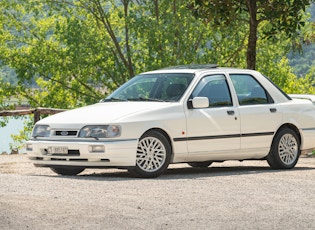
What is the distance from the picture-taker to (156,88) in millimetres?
15398

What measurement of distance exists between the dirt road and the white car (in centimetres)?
34

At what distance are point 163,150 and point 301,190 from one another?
7.61 ft

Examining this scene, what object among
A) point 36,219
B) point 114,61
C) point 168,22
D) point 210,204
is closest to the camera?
point 36,219

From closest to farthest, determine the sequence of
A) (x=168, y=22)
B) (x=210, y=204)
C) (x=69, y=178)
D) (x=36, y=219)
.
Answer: (x=36, y=219), (x=210, y=204), (x=69, y=178), (x=168, y=22)

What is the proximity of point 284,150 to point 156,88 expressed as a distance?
2.41 metres

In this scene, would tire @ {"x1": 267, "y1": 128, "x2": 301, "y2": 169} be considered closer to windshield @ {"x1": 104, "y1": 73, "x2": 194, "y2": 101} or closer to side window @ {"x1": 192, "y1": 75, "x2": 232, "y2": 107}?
side window @ {"x1": 192, "y1": 75, "x2": 232, "y2": 107}

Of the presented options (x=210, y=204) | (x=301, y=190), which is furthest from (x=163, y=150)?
(x=210, y=204)

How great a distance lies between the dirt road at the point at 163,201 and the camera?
9.66m

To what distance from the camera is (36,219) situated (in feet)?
31.7

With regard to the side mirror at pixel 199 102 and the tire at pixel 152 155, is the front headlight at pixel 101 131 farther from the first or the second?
the side mirror at pixel 199 102

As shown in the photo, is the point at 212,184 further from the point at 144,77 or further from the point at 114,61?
the point at 114,61

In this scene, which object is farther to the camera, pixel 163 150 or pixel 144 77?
pixel 144 77

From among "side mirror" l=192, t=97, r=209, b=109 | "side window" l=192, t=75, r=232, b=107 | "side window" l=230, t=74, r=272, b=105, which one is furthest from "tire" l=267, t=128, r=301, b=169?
"side mirror" l=192, t=97, r=209, b=109

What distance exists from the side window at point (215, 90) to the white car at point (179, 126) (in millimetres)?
17
